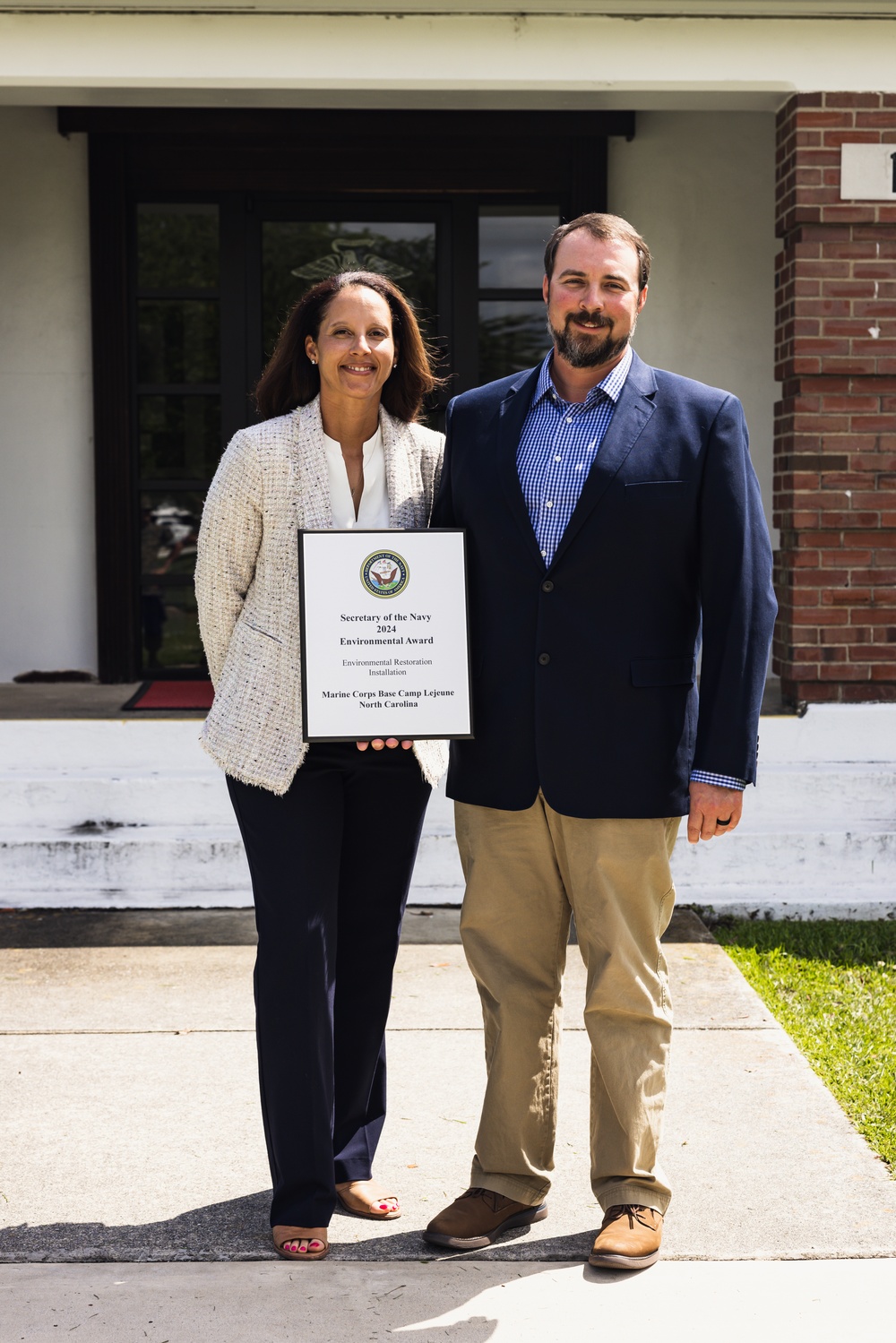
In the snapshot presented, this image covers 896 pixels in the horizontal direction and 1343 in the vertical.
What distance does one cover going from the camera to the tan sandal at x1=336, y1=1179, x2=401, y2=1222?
3242 mm

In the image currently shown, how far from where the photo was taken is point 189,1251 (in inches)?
121

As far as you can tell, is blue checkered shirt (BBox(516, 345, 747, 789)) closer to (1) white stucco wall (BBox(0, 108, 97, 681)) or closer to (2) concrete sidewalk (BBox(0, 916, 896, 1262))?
(2) concrete sidewalk (BBox(0, 916, 896, 1262))

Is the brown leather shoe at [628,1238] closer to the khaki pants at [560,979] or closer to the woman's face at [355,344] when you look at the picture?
the khaki pants at [560,979]

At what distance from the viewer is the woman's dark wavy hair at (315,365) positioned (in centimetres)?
321

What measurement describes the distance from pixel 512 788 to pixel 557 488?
2.15 feet

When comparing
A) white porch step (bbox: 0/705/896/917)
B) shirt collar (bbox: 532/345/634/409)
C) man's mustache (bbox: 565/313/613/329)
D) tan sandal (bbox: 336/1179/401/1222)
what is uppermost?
man's mustache (bbox: 565/313/613/329)

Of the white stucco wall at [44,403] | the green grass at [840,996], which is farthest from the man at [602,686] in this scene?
the white stucco wall at [44,403]

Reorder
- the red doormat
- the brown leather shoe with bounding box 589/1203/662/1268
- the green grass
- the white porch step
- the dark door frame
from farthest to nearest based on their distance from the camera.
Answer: the dark door frame < the red doormat < the white porch step < the green grass < the brown leather shoe with bounding box 589/1203/662/1268

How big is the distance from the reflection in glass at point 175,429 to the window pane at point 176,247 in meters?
0.65

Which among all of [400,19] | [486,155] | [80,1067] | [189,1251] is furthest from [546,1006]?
[486,155]

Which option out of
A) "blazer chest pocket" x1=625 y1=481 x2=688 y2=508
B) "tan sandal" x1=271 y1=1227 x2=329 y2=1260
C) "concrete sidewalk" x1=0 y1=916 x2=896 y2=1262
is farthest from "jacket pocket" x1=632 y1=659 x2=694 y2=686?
"tan sandal" x1=271 y1=1227 x2=329 y2=1260

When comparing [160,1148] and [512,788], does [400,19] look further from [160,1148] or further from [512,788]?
[160,1148]

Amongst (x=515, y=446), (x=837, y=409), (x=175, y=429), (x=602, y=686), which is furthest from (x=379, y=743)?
(x=175, y=429)

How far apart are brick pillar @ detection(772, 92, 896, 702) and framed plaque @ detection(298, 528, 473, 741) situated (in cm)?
326
